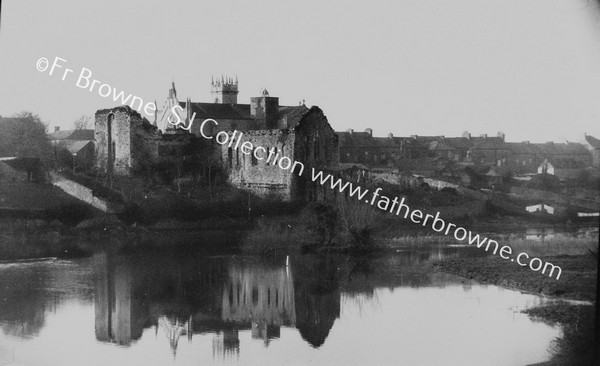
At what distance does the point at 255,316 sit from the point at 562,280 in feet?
11.1

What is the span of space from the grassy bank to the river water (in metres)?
0.18

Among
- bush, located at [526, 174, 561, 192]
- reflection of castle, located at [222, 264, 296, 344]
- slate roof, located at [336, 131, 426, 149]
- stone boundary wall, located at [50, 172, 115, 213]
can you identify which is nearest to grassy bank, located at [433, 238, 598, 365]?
bush, located at [526, 174, 561, 192]

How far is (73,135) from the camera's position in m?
13.3

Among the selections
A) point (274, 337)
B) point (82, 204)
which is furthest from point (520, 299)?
point (82, 204)

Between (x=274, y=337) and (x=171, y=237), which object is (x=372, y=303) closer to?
(x=274, y=337)

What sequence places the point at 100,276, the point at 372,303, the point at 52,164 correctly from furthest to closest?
the point at 52,164
the point at 100,276
the point at 372,303

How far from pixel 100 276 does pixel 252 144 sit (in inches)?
157

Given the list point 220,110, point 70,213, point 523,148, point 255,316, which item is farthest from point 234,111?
point 255,316

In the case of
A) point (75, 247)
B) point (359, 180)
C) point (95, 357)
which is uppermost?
point (359, 180)

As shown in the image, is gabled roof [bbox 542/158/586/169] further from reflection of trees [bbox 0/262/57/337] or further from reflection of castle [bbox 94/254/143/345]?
reflection of trees [bbox 0/262/57/337]

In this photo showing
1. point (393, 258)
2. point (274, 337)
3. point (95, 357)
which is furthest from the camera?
point (393, 258)

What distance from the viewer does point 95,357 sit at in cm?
802

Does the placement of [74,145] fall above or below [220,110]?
below

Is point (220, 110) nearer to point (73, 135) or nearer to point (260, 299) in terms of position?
point (73, 135)
